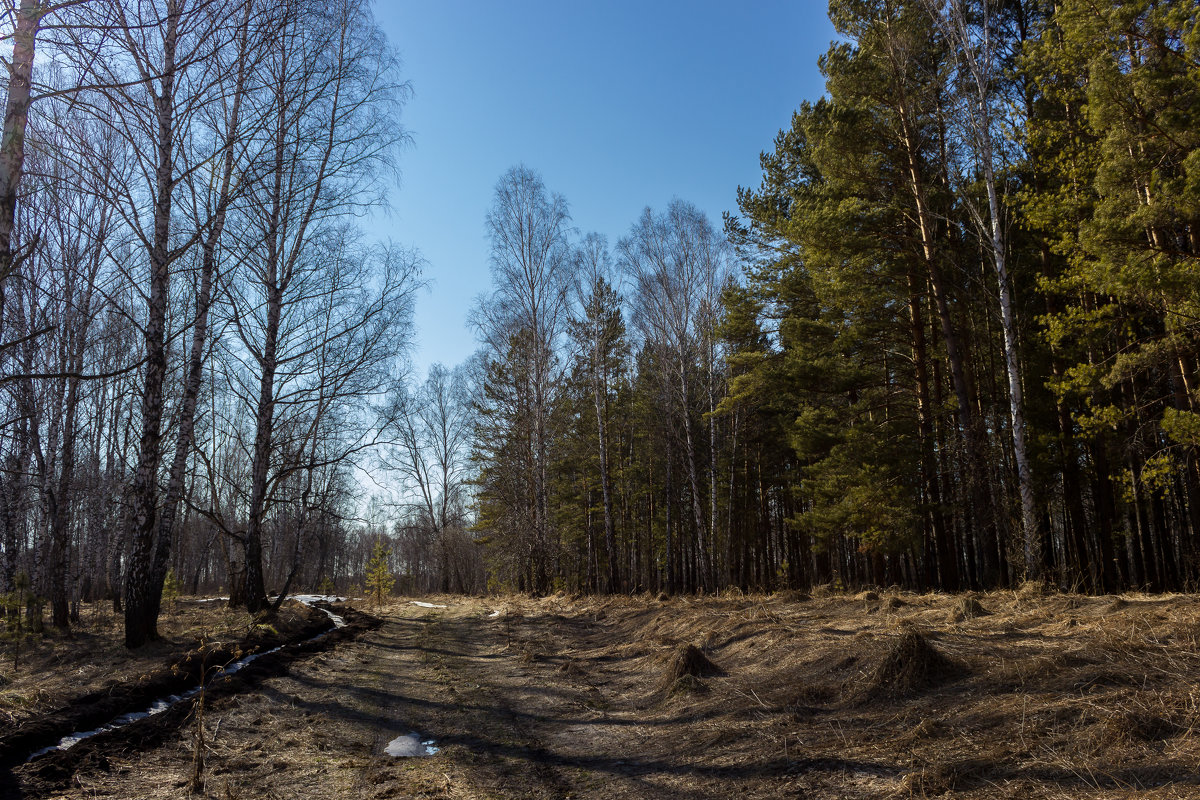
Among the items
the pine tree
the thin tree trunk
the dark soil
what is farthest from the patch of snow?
the pine tree

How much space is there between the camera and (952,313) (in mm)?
17484

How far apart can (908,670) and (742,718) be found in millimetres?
1418

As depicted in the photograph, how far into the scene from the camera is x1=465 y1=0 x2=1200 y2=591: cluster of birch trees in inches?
386

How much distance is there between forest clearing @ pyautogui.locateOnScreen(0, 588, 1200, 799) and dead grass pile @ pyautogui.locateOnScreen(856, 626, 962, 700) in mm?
17

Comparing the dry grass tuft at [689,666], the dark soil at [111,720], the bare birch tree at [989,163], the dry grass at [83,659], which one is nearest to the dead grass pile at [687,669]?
the dry grass tuft at [689,666]

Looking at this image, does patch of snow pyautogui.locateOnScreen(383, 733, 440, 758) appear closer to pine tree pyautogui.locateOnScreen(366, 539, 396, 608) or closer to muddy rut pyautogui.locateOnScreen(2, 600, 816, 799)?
muddy rut pyautogui.locateOnScreen(2, 600, 816, 799)

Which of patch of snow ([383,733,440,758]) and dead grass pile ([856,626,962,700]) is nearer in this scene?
patch of snow ([383,733,440,758])

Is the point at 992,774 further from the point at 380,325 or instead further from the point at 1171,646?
the point at 380,325

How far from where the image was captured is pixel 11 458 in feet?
48.0

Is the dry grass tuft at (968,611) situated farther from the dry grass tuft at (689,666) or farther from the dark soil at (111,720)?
the dark soil at (111,720)

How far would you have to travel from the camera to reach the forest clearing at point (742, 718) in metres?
3.61

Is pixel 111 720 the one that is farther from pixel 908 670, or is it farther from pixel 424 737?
pixel 908 670

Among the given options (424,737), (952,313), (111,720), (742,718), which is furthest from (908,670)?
(952,313)

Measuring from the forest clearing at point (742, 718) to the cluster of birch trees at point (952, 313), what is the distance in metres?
5.48
